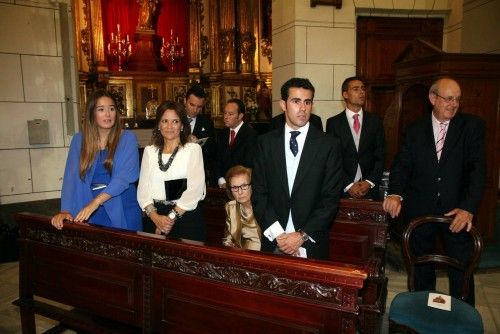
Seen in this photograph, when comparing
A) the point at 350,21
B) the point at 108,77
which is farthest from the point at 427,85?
the point at 108,77

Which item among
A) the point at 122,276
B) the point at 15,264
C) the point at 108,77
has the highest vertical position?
the point at 108,77

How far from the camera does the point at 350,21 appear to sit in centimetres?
540

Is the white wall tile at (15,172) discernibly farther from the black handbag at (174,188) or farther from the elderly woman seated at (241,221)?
the elderly woman seated at (241,221)

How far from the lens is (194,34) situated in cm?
1092

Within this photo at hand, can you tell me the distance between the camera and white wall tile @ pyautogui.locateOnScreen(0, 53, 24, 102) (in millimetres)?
4855

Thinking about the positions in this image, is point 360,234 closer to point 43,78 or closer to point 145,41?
point 43,78

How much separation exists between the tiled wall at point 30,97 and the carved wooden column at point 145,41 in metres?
5.52

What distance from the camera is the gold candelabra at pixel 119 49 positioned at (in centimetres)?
1047

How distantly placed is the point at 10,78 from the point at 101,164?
9.78ft

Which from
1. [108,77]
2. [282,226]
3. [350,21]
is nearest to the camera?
[282,226]

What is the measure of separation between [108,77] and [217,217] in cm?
787

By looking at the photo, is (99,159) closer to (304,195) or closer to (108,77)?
(304,195)

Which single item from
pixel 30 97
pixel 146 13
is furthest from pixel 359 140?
pixel 146 13

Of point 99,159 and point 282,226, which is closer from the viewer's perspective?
point 282,226
